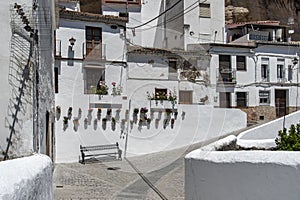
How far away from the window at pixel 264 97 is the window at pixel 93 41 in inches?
488

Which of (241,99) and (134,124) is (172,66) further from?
(241,99)

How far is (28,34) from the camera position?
22.7 ft

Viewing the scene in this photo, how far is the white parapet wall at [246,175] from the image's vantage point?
4.20 meters

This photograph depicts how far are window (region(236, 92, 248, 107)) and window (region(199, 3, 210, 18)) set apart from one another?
721 centimetres

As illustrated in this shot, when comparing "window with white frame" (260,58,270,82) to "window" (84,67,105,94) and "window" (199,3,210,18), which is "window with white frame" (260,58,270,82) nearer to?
"window" (199,3,210,18)

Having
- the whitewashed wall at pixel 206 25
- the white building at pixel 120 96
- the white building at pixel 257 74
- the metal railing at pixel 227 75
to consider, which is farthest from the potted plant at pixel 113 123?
the whitewashed wall at pixel 206 25

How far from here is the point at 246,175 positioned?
4.72 meters

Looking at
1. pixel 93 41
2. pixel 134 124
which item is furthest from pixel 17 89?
pixel 93 41

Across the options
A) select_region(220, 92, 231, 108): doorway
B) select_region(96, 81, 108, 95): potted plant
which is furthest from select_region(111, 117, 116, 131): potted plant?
select_region(220, 92, 231, 108): doorway

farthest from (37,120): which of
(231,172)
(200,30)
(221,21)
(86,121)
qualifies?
(221,21)

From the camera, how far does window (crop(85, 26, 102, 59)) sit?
1728 centimetres

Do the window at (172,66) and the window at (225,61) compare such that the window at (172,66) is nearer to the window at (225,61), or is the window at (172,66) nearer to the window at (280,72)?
the window at (225,61)

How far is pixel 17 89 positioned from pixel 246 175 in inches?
161

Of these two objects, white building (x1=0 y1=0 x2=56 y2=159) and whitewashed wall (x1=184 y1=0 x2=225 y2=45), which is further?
whitewashed wall (x1=184 y1=0 x2=225 y2=45)
